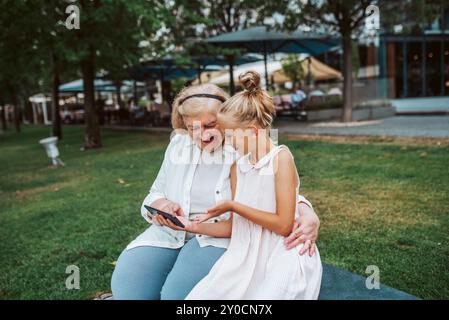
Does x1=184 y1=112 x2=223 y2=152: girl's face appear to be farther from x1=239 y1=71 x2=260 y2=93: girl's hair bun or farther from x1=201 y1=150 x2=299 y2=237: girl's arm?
x1=201 y1=150 x2=299 y2=237: girl's arm

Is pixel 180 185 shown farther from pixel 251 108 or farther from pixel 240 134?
pixel 251 108

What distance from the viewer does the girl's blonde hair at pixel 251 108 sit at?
2.03 meters

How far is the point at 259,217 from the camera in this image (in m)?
2.01

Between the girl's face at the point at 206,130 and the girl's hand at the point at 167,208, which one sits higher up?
the girl's face at the point at 206,130

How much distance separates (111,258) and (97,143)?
10.8 meters

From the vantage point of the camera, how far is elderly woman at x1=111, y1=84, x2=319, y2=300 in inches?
92.6

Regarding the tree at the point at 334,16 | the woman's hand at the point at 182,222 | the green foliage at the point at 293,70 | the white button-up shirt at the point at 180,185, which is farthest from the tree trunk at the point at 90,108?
the woman's hand at the point at 182,222

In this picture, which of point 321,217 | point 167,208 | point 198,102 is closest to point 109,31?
point 321,217

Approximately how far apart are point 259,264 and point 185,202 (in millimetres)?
642

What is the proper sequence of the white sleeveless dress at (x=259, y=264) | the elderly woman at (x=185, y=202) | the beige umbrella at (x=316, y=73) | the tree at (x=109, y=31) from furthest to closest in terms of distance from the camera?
the beige umbrella at (x=316, y=73) → the tree at (x=109, y=31) → the elderly woman at (x=185, y=202) → the white sleeveless dress at (x=259, y=264)

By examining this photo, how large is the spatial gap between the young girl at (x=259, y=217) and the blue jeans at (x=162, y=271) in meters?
0.17

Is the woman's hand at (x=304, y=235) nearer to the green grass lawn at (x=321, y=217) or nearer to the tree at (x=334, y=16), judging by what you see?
the green grass lawn at (x=321, y=217)

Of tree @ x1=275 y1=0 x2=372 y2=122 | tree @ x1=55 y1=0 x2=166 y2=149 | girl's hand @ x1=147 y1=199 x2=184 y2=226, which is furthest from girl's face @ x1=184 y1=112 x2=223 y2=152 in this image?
tree @ x1=275 y1=0 x2=372 y2=122
